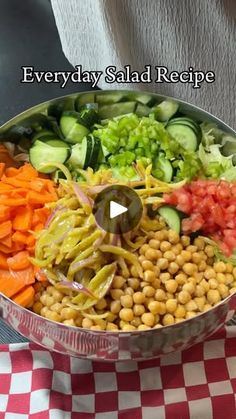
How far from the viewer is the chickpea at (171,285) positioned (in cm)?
130

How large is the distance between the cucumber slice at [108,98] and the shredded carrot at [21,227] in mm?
260

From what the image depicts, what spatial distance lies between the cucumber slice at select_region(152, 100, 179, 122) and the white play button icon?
0.36 metres

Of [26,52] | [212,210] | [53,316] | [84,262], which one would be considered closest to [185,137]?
[212,210]

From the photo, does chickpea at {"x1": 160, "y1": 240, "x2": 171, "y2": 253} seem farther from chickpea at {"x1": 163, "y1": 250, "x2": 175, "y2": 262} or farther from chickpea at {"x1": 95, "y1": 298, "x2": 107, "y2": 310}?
chickpea at {"x1": 95, "y1": 298, "x2": 107, "y2": 310}

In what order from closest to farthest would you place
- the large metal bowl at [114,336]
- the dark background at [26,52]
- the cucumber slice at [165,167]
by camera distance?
the large metal bowl at [114,336]
the cucumber slice at [165,167]
the dark background at [26,52]

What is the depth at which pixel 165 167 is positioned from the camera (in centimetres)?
149

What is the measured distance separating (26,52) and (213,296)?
3.99ft

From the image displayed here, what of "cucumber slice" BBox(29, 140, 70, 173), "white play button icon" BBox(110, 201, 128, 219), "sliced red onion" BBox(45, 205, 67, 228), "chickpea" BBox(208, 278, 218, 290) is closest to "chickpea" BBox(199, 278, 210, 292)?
"chickpea" BBox(208, 278, 218, 290)

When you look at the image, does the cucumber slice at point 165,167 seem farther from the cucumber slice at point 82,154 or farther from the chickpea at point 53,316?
the chickpea at point 53,316

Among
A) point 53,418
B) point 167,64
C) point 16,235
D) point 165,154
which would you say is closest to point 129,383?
point 53,418

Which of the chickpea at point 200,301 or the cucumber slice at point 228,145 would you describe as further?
the cucumber slice at point 228,145

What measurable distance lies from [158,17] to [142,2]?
5cm

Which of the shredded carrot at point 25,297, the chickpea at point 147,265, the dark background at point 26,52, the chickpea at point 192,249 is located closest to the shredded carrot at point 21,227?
the shredded carrot at point 25,297

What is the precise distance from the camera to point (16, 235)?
1342 millimetres
